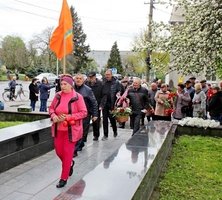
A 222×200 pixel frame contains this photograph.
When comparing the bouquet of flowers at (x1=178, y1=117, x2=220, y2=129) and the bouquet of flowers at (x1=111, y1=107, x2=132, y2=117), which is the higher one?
the bouquet of flowers at (x1=111, y1=107, x2=132, y2=117)

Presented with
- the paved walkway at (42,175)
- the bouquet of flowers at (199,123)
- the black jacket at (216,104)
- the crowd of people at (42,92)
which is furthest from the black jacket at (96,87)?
the crowd of people at (42,92)

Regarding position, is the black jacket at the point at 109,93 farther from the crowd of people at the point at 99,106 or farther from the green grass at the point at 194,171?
the green grass at the point at 194,171

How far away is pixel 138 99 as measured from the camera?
31.4ft

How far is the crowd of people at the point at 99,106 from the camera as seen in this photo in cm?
551

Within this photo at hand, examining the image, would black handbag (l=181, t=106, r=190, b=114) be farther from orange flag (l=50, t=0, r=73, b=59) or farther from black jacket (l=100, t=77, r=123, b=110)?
orange flag (l=50, t=0, r=73, b=59)

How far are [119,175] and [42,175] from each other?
217 centimetres

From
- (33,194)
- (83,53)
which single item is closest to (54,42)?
(33,194)

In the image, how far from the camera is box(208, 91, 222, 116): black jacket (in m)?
11.9

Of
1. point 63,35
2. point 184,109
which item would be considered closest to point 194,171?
point 184,109

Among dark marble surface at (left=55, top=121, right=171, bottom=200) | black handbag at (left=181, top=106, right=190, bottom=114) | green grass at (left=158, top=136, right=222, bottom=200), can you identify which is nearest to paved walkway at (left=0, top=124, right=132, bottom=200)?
dark marble surface at (left=55, top=121, right=171, bottom=200)

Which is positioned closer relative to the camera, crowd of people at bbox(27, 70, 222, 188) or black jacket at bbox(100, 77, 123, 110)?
crowd of people at bbox(27, 70, 222, 188)

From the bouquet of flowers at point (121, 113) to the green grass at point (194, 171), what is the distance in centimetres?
154

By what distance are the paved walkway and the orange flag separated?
3.31m

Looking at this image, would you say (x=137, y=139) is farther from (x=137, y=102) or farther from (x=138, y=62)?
(x=138, y=62)
